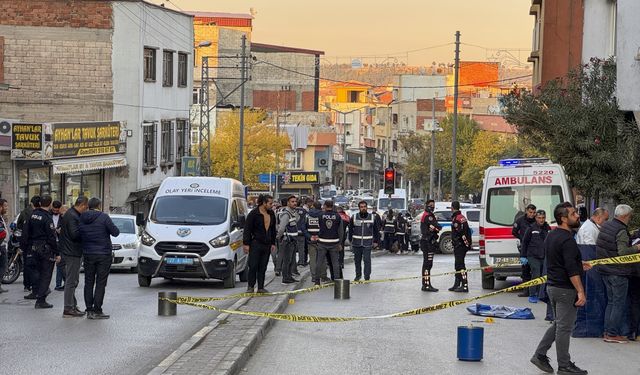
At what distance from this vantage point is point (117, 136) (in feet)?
153

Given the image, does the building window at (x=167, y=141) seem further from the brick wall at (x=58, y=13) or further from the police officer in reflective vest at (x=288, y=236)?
the police officer in reflective vest at (x=288, y=236)

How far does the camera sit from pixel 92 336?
15.0m

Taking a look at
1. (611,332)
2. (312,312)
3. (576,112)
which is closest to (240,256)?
(312,312)

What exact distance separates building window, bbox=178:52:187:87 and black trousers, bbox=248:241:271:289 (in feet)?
118

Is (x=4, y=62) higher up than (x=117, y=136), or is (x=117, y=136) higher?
(x=4, y=62)

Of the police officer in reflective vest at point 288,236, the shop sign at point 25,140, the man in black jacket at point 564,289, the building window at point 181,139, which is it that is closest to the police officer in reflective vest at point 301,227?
the police officer in reflective vest at point 288,236

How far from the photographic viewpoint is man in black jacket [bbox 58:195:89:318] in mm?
17219

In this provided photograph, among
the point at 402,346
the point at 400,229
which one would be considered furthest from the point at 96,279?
the point at 400,229

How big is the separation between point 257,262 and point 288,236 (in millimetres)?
4547

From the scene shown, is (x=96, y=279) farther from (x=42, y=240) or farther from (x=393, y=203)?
(x=393, y=203)

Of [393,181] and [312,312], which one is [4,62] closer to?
[393,181]

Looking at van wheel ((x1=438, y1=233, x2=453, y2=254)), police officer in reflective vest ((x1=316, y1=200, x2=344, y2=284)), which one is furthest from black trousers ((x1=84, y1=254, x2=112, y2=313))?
van wheel ((x1=438, y1=233, x2=453, y2=254))

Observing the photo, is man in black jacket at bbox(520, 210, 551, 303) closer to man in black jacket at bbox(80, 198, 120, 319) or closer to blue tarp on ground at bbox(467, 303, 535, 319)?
blue tarp on ground at bbox(467, 303, 535, 319)

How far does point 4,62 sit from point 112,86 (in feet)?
15.1
